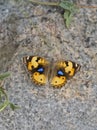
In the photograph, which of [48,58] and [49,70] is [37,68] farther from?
[48,58]

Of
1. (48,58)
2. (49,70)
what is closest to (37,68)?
(49,70)

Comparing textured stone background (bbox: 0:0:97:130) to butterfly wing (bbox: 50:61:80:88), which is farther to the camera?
textured stone background (bbox: 0:0:97:130)

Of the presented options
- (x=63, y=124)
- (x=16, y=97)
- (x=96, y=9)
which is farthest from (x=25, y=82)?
(x=96, y=9)

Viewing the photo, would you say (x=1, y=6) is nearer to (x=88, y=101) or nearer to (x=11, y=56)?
(x=11, y=56)

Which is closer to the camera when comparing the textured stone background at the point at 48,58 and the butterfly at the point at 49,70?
the butterfly at the point at 49,70
